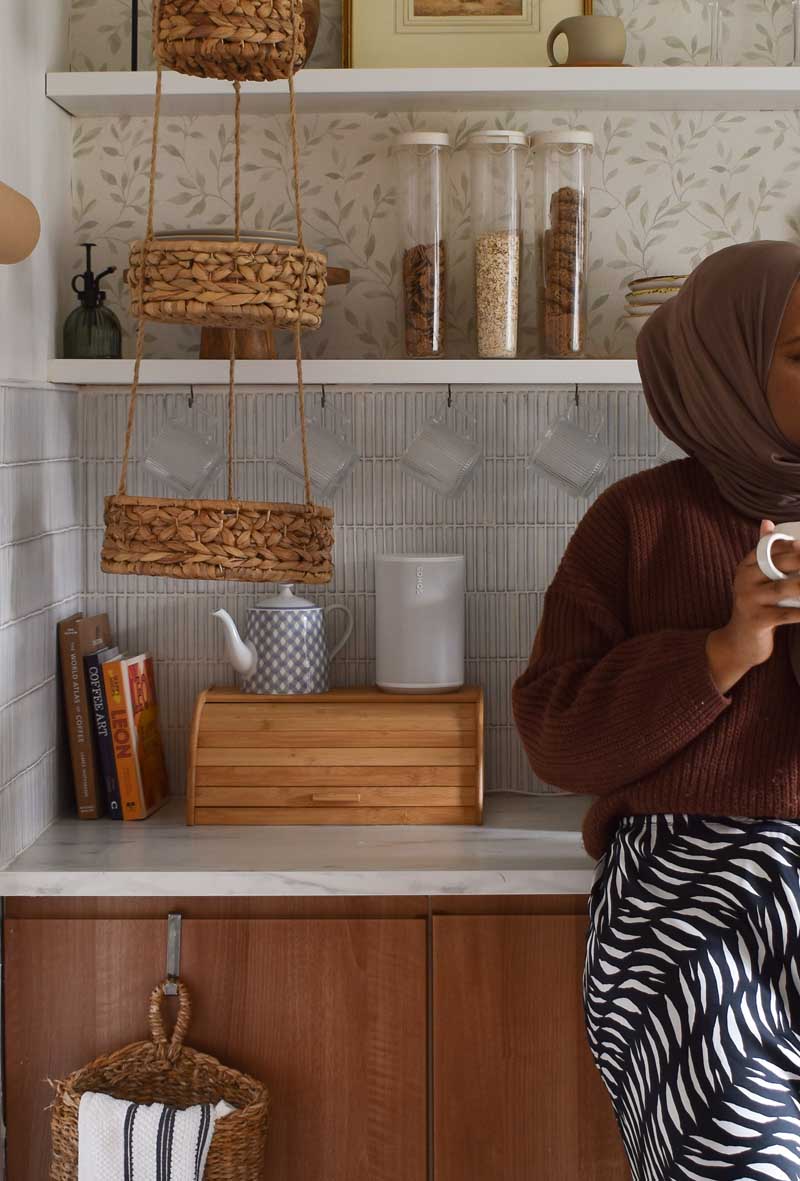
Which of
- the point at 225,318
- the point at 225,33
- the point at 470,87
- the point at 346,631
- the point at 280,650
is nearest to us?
the point at 225,33

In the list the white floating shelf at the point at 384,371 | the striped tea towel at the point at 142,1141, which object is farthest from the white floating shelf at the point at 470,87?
the striped tea towel at the point at 142,1141

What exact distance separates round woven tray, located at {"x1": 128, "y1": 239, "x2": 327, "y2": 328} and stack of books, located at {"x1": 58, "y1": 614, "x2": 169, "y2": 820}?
57cm

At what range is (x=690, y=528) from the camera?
1.48 meters

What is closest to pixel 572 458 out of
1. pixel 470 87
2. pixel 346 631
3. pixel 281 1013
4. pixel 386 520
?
pixel 386 520

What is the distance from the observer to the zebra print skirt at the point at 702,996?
123cm

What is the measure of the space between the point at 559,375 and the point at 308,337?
444mm

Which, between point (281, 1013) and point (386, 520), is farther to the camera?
point (386, 520)

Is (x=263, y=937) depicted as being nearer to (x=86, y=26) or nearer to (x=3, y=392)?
(x=3, y=392)

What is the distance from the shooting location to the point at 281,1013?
5.63 feet

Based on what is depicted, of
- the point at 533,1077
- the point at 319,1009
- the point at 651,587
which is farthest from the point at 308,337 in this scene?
the point at 533,1077

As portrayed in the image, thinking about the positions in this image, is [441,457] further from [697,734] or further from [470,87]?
[697,734]

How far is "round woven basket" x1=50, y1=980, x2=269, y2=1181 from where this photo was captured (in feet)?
5.40

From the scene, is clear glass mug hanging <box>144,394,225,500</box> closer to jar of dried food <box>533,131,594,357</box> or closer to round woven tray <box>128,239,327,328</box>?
round woven tray <box>128,239,327,328</box>

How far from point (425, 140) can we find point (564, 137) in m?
0.20
